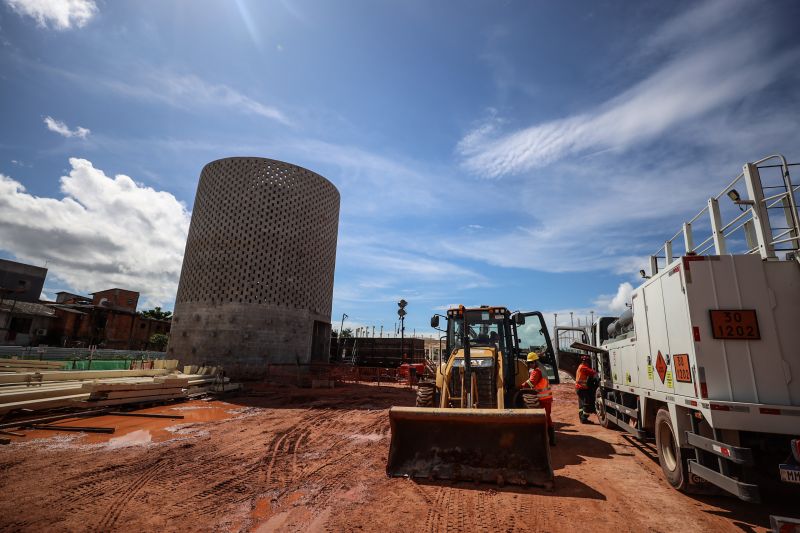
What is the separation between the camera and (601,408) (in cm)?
952

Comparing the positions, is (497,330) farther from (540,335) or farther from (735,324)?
(735,324)

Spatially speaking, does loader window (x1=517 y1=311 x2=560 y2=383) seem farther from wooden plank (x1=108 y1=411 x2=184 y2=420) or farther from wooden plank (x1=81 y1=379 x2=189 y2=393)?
wooden plank (x1=81 y1=379 x2=189 y2=393)

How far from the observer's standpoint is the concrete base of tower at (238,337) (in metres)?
20.0

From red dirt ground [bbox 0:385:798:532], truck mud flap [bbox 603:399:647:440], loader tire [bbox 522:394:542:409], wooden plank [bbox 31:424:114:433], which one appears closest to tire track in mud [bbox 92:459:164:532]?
red dirt ground [bbox 0:385:798:532]

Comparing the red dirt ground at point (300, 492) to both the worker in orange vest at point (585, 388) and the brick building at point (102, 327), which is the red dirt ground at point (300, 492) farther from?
the brick building at point (102, 327)

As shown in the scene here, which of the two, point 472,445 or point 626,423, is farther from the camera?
point 626,423

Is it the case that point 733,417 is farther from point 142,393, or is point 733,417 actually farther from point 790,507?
point 142,393

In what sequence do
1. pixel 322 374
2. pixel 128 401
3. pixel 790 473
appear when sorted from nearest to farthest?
pixel 790 473 < pixel 128 401 < pixel 322 374

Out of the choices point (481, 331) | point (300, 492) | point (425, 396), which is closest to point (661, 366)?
point (481, 331)

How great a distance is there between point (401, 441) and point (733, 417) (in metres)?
4.22

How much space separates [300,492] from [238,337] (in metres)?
17.3

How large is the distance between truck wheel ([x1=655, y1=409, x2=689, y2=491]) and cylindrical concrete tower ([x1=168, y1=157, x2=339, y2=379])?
62.8 feet

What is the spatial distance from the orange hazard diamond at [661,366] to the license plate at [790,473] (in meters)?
1.68

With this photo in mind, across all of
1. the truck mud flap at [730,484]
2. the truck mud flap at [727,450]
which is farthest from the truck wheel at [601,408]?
the truck mud flap at [727,450]
